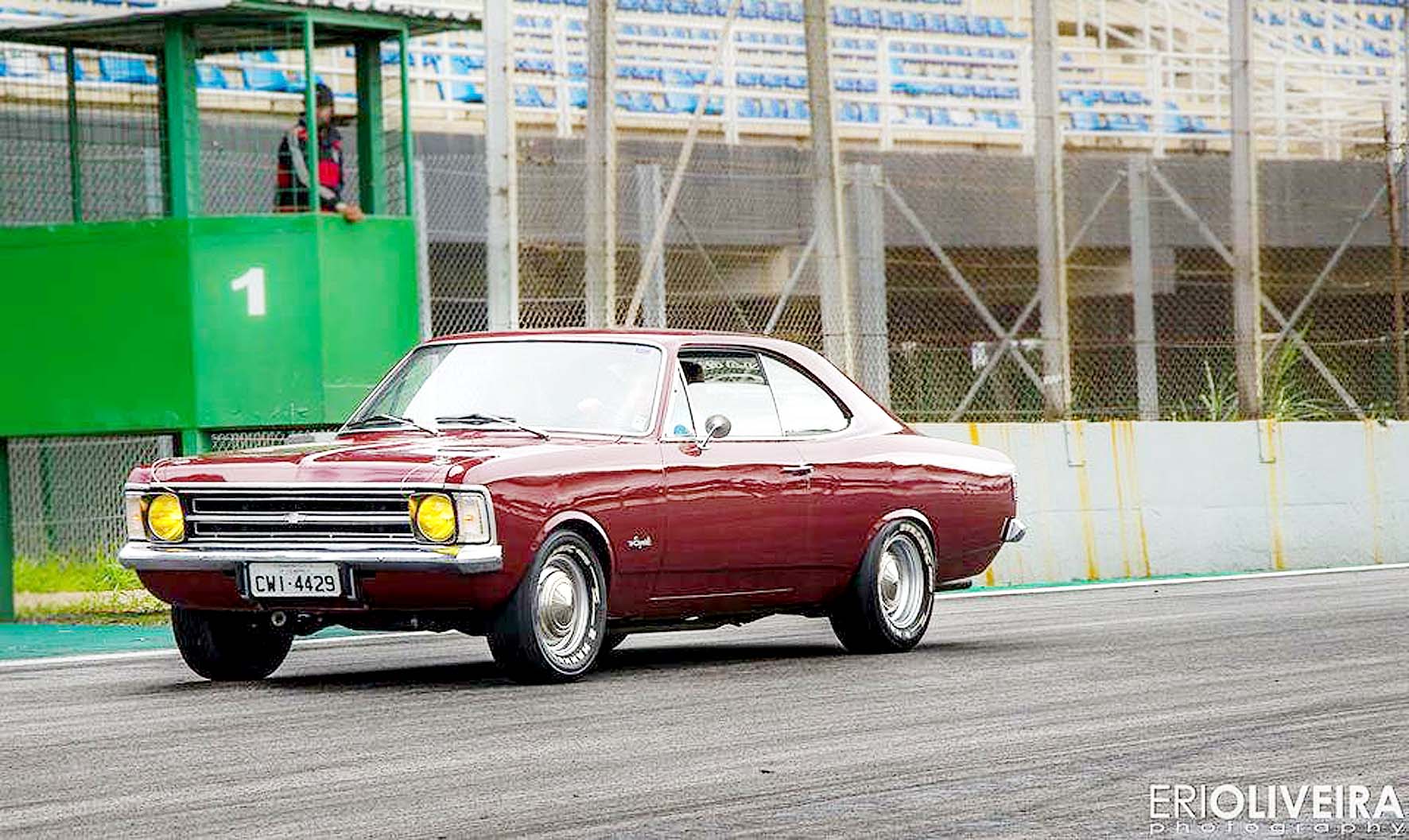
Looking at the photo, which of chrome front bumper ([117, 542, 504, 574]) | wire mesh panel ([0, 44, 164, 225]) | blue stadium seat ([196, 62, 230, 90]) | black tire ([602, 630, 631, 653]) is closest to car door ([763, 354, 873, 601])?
black tire ([602, 630, 631, 653])

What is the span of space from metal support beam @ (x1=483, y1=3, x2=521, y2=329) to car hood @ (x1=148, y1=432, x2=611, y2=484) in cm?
605

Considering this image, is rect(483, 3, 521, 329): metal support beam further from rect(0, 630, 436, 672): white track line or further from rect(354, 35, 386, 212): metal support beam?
rect(0, 630, 436, 672): white track line

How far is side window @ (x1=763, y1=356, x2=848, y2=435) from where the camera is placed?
464 inches

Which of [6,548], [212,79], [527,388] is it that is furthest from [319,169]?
[212,79]

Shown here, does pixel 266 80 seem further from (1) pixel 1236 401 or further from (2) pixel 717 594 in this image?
(2) pixel 717 594

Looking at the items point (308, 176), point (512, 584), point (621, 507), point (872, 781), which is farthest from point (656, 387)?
point (308, 176)

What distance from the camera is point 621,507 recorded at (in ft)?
34.4

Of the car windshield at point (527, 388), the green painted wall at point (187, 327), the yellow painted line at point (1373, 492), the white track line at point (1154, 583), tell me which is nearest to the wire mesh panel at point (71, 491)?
the green painted wall at point (187, 327)

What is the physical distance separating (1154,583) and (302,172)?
6.15m

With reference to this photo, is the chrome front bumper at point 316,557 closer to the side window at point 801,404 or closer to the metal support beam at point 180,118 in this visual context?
the side window at point 801,404

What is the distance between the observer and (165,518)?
10328mm

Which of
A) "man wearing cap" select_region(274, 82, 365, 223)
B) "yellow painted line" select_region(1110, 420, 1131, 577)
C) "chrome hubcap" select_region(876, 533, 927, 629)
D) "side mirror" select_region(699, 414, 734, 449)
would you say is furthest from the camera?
"yellow painted line" select_region(1110, 420, 1131, 577)

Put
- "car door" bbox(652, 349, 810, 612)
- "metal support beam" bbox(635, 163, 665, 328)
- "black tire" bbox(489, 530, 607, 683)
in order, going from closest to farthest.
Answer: "black tire" bbox(489, 530, 607, 683)
"car door" bbox(652, 349, 810, 612)
"metal support beam" bbox(635, 163, 665, 328)

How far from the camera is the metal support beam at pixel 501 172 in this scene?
16547 millimetres
